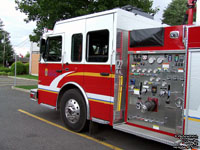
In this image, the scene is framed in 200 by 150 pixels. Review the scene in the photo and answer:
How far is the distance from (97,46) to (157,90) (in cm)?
170

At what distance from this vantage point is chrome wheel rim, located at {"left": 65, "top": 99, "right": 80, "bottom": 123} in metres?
5.29

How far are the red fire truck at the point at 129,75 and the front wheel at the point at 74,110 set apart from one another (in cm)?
2

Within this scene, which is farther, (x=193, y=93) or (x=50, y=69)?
(x=50, y=69)

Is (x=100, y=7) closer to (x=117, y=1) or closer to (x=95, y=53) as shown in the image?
(x=117, y=1)

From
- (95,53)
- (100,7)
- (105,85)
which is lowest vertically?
(105,85)

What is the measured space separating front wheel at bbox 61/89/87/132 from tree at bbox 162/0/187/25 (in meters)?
21.0

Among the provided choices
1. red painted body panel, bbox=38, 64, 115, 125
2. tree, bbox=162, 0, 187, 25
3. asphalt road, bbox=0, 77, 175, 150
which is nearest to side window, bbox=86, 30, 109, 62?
red painted body panel, bbox=38, 64, 115, 125

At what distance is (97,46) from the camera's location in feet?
16.0

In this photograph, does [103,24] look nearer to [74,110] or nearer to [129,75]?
[129,75]

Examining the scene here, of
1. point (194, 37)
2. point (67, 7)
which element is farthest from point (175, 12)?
point (194, 37)

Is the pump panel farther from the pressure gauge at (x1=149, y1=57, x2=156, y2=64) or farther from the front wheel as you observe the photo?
the front wheel

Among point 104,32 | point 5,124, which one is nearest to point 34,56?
point 5,124

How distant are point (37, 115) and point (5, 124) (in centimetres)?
132

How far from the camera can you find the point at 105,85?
4.60 m
